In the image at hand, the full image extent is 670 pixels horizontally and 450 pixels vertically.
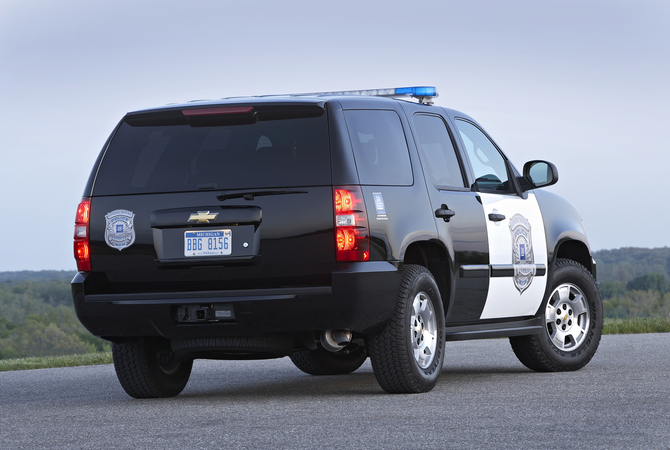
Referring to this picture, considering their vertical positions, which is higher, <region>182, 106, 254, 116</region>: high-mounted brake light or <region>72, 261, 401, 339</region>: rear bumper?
<region>182, 106, 254, 116</region>: high-mounted brake light

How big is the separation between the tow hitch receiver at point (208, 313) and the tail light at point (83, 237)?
83cm

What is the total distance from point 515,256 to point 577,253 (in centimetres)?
146

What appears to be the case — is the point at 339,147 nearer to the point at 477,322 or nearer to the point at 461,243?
the point at 461,243

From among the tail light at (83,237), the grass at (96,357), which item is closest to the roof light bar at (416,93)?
the tail light at (83,237)

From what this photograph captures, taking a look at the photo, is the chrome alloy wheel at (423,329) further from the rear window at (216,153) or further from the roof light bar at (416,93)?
the roof light bar at (416,93)

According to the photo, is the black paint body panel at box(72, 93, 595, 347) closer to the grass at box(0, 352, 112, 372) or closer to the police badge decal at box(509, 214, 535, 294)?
the police badge decal at box(509, 214, 535, 294)

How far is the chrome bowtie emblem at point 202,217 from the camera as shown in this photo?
277 inches

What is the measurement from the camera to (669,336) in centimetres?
1348

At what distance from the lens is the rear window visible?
708 cm

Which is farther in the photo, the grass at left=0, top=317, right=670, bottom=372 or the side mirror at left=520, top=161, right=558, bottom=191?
the grass at left=0, top=317, right=670, bottom=372

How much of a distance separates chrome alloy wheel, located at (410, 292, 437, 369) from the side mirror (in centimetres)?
200

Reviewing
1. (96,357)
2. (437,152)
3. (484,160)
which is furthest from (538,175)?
(96,357)

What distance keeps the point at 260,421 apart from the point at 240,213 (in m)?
1.44

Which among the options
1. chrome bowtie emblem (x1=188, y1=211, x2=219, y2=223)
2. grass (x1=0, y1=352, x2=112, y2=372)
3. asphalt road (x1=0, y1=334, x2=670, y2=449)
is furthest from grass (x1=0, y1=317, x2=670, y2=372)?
chrome bowtie emblem (x1=188, y1=211, x2=219, y2=223)
